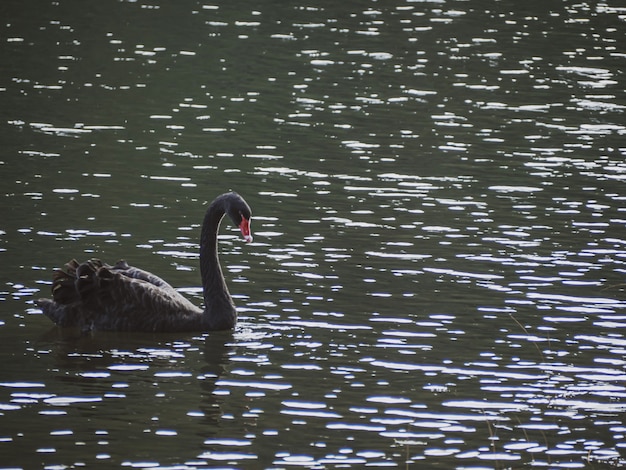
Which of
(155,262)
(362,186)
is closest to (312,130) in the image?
(362,186)

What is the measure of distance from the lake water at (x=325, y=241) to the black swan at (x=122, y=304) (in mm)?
196

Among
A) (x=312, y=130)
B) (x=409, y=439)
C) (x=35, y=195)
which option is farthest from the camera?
(x=312, y=130)

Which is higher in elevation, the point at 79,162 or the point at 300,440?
the point at 79,162

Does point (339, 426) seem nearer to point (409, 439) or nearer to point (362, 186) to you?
point (409, 439)

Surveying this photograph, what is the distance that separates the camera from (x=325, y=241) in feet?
63.1

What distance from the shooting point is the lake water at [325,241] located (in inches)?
488

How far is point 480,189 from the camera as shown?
74.3 feet

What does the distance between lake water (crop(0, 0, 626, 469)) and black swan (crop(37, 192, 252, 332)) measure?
0.20 metres

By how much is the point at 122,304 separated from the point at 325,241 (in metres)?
4.59

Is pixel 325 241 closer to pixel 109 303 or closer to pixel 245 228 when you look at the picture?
pixel 245 228

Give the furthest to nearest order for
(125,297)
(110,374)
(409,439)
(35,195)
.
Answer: (35,195) → (125,297) → (110,374) → (409,439)

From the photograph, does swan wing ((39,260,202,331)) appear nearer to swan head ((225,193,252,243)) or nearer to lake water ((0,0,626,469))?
lake water ((0,0,626,469))

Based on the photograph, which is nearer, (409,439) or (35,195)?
(409,439)

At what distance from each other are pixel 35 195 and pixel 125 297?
6.03 meters
